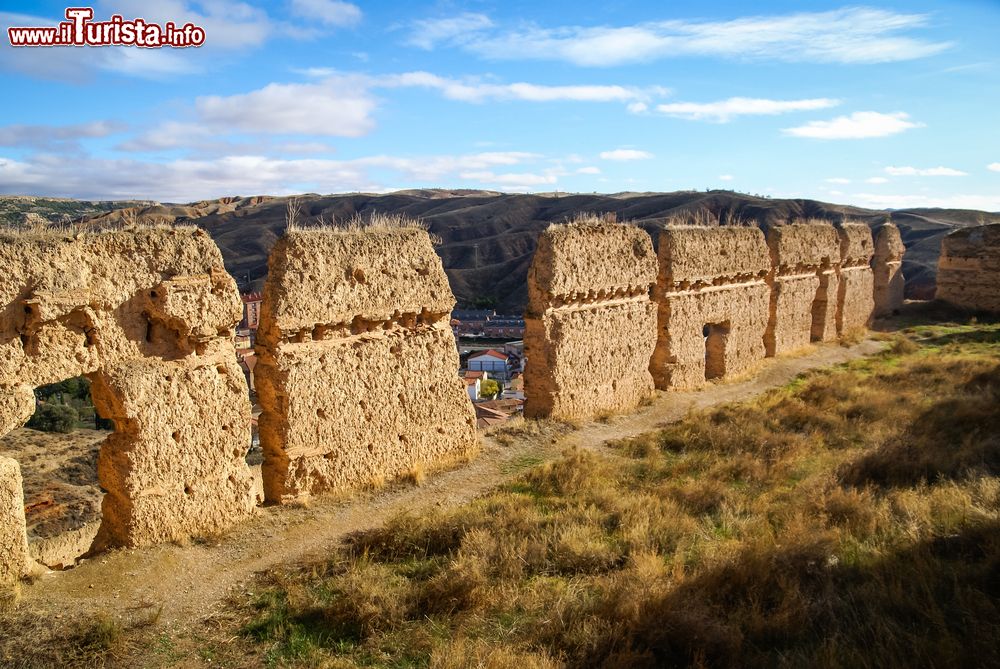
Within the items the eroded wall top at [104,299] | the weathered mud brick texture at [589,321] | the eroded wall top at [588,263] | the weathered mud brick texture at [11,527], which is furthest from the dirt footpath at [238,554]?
the eroded wall top at [588,263]

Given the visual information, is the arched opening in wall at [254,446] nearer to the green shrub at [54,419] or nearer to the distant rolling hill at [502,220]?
the green shrub at [54,419]

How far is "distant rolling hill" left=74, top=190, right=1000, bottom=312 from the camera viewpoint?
140ft

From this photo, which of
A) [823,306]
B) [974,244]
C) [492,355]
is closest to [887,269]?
[974,244]

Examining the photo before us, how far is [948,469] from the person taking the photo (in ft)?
22.1

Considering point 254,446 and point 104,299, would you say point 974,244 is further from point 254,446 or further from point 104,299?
point 104,299

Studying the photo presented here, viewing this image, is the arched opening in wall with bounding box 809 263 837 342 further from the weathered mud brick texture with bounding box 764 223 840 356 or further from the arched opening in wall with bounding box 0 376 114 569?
the arched opening in wall with bounding box 0 376 114 569

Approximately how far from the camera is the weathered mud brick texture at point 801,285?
14547mm

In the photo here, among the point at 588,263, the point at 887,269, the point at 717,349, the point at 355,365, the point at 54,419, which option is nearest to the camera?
the point at 355,365

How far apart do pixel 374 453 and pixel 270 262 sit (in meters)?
2.30

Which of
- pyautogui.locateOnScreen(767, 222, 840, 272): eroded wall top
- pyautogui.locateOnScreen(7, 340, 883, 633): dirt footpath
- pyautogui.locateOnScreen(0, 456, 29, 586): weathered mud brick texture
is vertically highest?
pyautogui.locateOnScreen(767, 222, 840, 272): eroded wall top

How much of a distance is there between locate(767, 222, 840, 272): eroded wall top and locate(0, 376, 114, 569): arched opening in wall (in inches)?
502

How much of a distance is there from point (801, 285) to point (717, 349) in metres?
3.71

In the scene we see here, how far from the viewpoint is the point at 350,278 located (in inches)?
285

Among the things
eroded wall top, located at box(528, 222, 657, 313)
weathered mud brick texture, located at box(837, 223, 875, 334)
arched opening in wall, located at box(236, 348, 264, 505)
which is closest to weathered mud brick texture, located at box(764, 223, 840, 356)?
weathered mud brick texture, located at box(837, 223, 875, 334)
